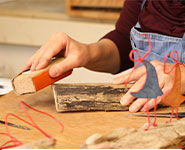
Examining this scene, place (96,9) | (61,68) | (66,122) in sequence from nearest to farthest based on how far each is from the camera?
(66,122), (61,68), (96,9)

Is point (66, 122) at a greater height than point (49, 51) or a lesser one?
lesser

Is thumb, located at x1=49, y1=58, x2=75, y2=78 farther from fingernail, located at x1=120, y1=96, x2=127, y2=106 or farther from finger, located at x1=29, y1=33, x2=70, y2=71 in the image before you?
fingernail, located at x1=120, y1=96, x2=127, y2=106

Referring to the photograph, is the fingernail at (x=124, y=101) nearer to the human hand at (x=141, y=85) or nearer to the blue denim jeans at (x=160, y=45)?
the human hand at (x=141, y=85)

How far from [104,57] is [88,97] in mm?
372

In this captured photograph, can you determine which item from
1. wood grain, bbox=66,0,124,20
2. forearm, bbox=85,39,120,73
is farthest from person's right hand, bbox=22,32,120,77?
wood grain, bbox=66,0,124,20

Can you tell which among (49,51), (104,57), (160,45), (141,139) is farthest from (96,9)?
(141,139)

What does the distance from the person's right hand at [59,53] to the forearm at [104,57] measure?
9 centimetres

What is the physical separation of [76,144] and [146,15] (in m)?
0.65

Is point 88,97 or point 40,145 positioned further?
point 88,97

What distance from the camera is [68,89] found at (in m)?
0.97

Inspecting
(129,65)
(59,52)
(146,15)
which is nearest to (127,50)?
(129,65)

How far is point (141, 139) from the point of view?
2.25ft

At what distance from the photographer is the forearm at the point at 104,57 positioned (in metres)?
1.20

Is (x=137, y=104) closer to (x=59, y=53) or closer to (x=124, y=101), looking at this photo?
(x=124, y=101)
